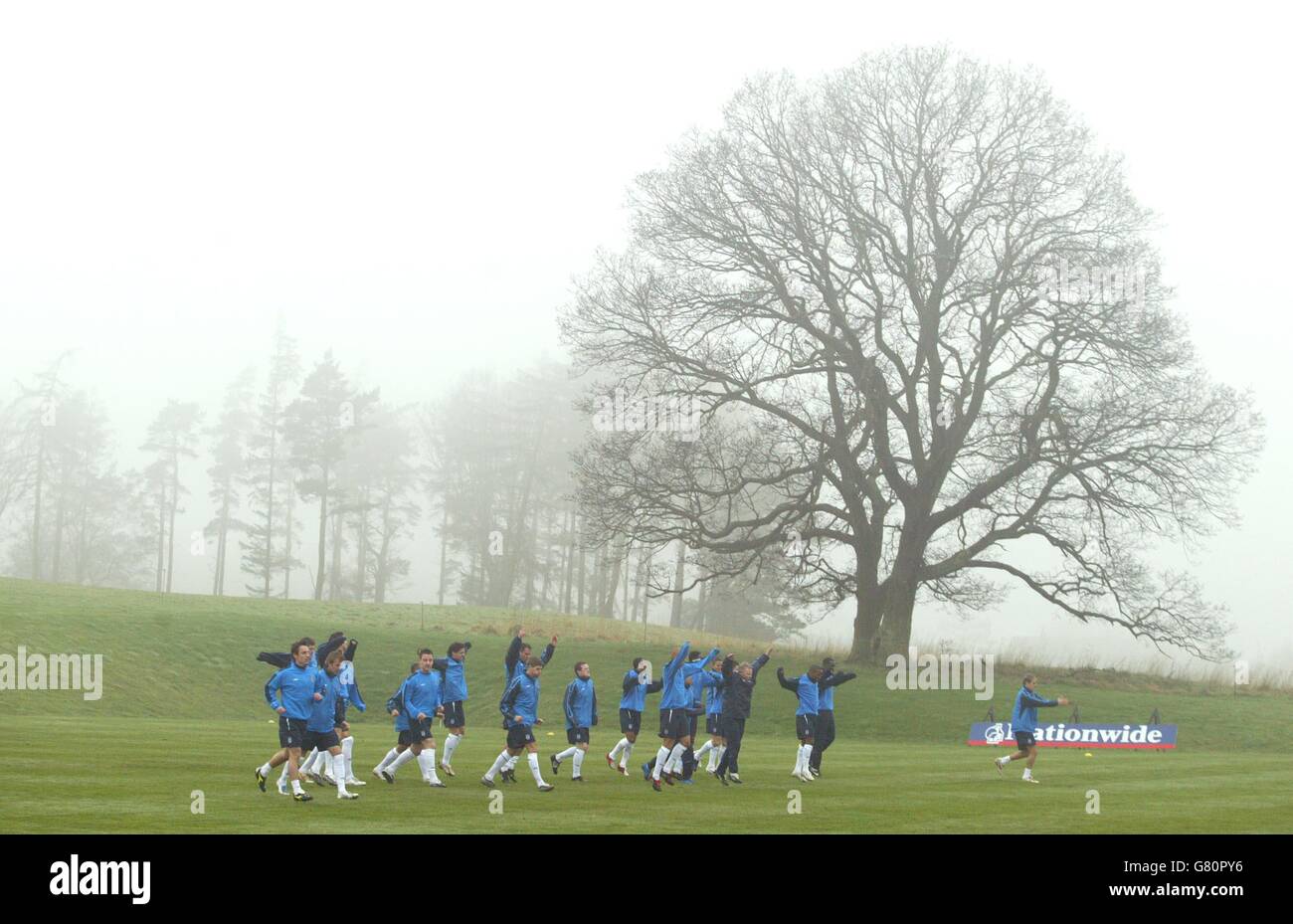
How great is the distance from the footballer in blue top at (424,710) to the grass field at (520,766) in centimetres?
57

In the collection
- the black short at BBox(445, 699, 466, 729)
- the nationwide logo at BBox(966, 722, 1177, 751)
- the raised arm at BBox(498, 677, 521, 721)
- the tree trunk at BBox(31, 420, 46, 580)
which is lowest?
the nationwide logo at BBox(966, 722, 1177, 751)

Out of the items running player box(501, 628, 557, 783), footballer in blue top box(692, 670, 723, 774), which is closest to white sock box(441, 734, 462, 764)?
running player box(501, 628, 557, 783)

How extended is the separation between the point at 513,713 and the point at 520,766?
187 inches

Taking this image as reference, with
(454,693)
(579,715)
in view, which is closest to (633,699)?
(579,715)

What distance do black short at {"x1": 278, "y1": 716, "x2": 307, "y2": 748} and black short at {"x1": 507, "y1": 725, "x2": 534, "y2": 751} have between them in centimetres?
366

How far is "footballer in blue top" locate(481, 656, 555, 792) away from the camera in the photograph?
22609 mm

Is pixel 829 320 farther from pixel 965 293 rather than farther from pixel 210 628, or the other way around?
pixel 210 628

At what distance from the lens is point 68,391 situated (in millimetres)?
90812

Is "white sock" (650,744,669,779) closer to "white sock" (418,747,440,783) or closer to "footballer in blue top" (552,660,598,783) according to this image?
"footballer in blue top" (552,660,598,783)

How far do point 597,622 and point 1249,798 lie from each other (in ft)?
124

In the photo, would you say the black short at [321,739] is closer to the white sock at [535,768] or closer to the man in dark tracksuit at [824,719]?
the white sock at [535,768]

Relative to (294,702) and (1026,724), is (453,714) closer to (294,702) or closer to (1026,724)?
(294,702)

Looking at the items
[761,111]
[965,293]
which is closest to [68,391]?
[761,111]
